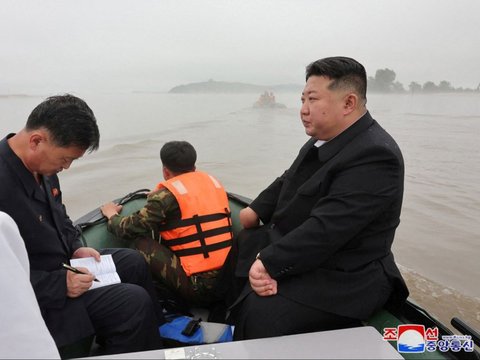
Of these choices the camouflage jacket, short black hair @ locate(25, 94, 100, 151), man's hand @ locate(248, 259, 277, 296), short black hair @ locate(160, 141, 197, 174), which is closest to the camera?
short black hair @ locate(25, 94, 100, 151)

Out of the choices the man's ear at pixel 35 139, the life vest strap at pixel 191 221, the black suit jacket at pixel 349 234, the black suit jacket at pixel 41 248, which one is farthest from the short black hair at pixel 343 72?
the black suit jacket at pixel 41 248

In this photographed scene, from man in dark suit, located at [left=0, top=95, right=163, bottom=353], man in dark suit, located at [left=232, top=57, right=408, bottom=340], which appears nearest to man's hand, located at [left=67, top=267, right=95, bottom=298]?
man in dark suit, located at [left=0, top=95, right=163, bottom=353]

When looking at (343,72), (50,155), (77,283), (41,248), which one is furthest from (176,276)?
(343,72)

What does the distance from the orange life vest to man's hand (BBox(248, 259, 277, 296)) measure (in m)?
0.46

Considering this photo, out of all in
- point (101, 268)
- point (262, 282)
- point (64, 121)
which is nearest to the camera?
point (64, 121)

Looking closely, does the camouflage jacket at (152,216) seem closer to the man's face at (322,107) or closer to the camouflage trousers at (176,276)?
the camouflage trousers at (176,276)

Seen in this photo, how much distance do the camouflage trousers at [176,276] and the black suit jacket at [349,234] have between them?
53cm

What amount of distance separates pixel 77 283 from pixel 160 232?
20.9 inches

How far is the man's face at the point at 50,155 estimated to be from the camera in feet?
3.72

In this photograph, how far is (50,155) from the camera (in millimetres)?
1149

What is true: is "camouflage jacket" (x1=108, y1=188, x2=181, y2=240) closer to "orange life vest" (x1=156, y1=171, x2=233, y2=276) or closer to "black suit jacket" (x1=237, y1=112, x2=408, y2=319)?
"orange life vest" (x1=156, y1=171, x2=233, y2=276)

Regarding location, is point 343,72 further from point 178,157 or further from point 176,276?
point 176,276

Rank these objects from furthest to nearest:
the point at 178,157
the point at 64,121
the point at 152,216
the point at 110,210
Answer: the point at 110,210 < the point at 178,157 < the point at 152,216 < the point at 64,121

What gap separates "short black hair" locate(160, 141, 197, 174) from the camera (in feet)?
5.66
